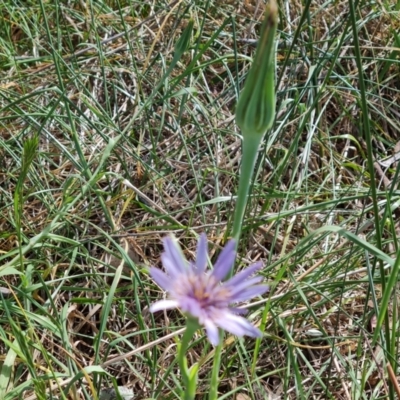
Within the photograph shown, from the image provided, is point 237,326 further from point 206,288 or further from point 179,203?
point 179,203

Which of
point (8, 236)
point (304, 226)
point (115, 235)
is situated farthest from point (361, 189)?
point (8, 236)

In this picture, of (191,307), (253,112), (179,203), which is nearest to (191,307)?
(191,307)

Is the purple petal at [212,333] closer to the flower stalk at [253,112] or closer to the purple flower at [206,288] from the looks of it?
the purple flower at [206,288]

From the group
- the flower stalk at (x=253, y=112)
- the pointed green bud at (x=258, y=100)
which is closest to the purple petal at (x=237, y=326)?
the flower stalk at (x=253, y=112)

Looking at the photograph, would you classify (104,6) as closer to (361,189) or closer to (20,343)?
(361,189)

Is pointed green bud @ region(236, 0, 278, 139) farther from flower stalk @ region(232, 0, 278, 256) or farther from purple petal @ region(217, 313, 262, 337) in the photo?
purple petal @ region(217, 313, 262, 337)

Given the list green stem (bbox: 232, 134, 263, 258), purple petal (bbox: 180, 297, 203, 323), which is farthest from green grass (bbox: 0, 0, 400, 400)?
purple petal (bbox: 180, 297, 203, 323)

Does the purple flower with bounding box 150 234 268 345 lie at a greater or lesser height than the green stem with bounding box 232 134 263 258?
lesser
